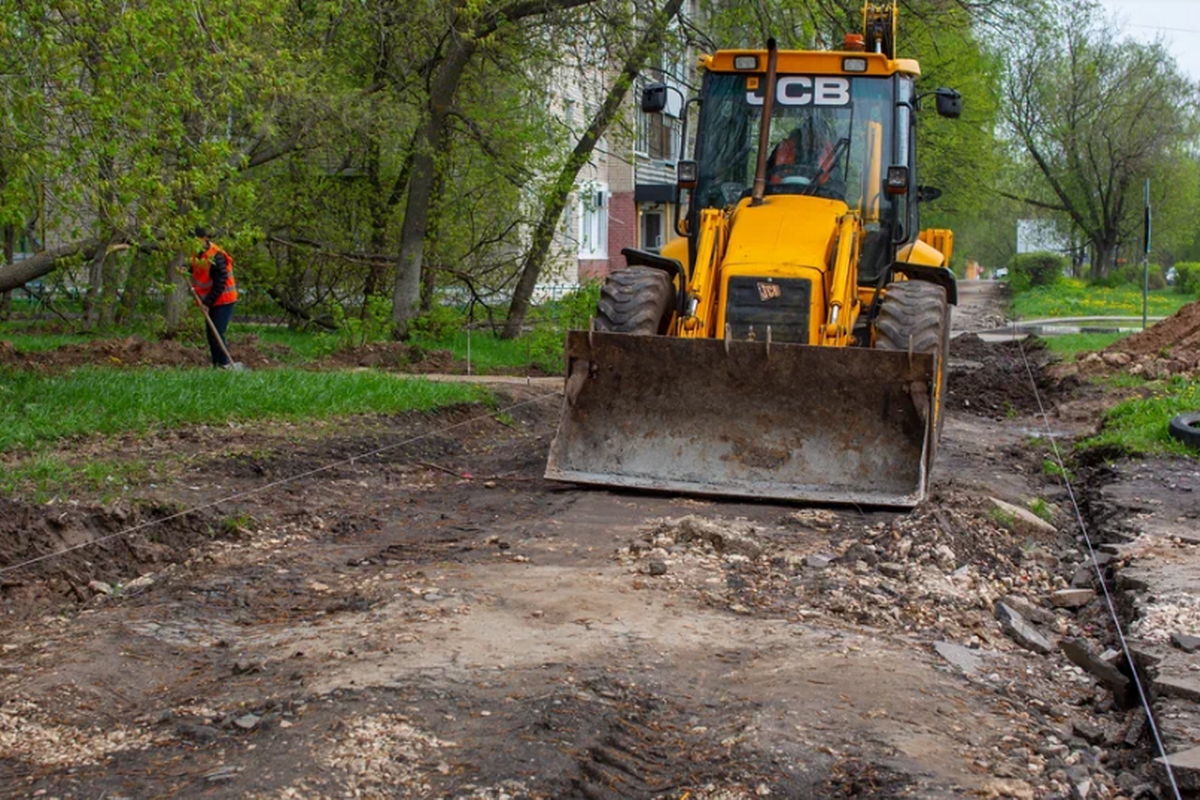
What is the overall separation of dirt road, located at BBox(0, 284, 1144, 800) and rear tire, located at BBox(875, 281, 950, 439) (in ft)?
3.52

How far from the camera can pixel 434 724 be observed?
4.95m

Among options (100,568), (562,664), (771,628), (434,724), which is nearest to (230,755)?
(434,724)

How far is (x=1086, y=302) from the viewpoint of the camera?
43.8 m

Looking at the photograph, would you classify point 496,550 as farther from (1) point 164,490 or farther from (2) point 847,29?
(2) point 847,29

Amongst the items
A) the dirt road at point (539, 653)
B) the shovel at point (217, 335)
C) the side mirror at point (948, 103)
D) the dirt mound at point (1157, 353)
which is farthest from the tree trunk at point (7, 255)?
the dirt mound at point (1157, 353)

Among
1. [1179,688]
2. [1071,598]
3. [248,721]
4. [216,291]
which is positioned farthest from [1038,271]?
[248,721]

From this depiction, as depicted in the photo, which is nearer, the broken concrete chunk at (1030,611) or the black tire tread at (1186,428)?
the broken concrete chunk at (1030,611)

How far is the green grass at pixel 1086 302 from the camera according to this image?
37625 mm

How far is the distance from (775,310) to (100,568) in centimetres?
497

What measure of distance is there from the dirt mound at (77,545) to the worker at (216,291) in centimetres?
807

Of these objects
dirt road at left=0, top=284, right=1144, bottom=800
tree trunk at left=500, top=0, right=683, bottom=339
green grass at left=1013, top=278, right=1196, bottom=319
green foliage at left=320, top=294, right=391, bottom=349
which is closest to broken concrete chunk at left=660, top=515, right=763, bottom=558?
dirt road at left=0, top=284, right=1144, bottom=800

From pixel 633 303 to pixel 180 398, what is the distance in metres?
4.18

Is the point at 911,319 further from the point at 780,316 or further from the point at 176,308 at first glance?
the point at 176,308

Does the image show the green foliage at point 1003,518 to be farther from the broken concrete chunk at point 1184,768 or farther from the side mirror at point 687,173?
the broken concrete chunk at point 1184,768
